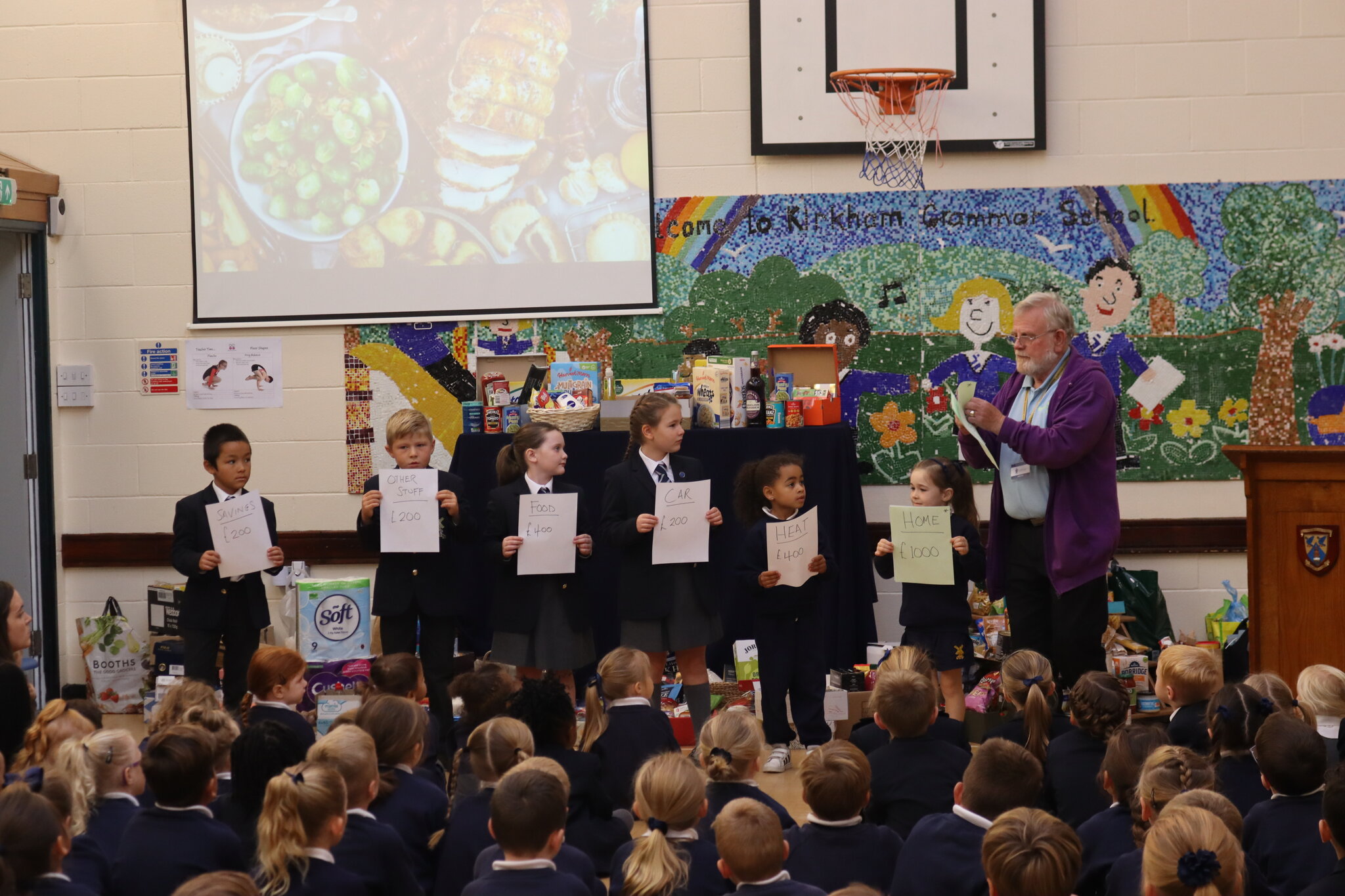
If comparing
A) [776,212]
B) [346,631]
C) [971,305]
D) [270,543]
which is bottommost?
[346,631]

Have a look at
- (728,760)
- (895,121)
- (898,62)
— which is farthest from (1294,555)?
(898,62)

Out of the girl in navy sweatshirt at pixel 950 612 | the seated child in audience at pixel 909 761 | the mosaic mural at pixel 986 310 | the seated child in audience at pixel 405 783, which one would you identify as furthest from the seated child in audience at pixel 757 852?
the mosaic mural at pixel 986 310

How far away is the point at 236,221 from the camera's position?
6.33 meters

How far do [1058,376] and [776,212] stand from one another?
2.27 metres

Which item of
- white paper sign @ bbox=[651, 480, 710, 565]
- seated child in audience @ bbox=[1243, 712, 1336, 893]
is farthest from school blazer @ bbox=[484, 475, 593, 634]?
seated child in audience @ bbox=[1243, 712, 1336, 893]

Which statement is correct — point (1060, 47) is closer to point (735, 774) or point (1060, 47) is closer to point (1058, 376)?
point (1058, 376)

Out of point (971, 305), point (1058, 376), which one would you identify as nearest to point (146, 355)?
point (971, 305)

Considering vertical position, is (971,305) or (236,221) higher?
(236,221)

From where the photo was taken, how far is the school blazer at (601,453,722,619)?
15.6ft

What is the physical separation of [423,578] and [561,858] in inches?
92.5

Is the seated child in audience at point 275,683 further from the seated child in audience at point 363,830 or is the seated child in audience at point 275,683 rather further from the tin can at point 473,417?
the tin can at point 473,417

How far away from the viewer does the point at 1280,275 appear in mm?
6047

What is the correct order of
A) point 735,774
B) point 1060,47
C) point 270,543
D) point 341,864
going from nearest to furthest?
point 341,864 < point 735,774 < point 270,543 < point 1060,47

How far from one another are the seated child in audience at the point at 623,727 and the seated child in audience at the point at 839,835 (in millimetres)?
1052
